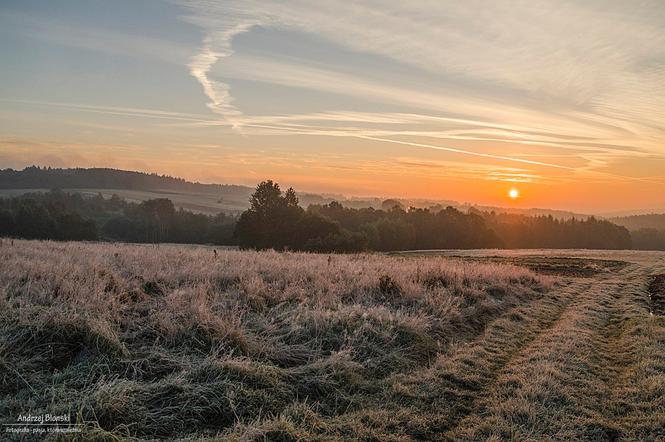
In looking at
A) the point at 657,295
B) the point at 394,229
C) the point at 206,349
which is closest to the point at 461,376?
the point at 206,349

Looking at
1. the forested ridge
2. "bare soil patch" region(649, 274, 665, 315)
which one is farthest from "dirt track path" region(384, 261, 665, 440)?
the forested ridge

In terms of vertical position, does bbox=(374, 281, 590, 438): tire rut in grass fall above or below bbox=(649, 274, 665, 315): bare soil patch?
below

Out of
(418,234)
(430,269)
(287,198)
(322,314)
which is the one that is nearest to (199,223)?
(287,198)

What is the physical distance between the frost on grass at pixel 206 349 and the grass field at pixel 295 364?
0.03 metres

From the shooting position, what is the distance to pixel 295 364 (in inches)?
307

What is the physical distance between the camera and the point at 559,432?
20.3 feet

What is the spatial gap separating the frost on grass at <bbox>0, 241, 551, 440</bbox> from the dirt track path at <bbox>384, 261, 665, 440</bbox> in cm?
62

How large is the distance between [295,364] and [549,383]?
456 cm

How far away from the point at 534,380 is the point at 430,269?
34.1 feet

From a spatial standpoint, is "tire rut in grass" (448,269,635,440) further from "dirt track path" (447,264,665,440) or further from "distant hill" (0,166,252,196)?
"distant hill" (0,166,252,196)

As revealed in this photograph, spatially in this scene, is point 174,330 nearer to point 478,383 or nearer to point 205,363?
point 205,363

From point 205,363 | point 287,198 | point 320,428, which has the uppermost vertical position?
point 287,198

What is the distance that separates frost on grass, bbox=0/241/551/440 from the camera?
5.58m

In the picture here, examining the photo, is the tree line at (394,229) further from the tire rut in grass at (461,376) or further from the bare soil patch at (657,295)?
the tire rut in grass at (461,376)
